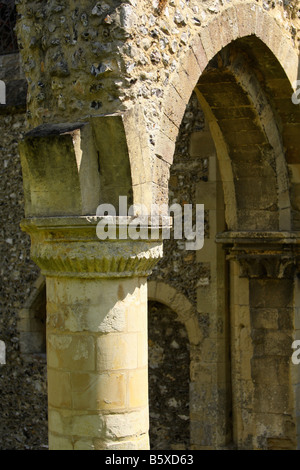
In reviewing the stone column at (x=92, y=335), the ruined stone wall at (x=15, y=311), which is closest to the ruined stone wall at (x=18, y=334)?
the ruined stone wall at (x=15, y=311)

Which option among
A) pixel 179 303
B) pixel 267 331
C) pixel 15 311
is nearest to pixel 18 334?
pixel 15 311

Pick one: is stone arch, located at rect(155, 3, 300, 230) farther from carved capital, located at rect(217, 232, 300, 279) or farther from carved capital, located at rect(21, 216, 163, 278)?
carved capital, located at rect(21, 216, 163, 278)

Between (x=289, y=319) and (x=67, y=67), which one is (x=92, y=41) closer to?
(x=67, y=67)

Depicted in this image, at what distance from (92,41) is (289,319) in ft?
13.1

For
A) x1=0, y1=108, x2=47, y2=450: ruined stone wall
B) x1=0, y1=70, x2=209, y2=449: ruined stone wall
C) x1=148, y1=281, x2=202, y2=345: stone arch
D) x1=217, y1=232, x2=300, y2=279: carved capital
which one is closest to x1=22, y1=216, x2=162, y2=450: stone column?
x1=217, y1=232, x2=300, y2=279: carved capital

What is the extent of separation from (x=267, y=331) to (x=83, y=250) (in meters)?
3.72

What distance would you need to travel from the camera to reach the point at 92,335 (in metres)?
4.11

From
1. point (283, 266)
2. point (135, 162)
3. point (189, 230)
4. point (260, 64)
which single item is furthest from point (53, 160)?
point (189, 230)

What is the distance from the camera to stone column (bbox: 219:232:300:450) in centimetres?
719

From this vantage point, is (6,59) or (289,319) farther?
(6,59)

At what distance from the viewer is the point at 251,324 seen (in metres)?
7.44

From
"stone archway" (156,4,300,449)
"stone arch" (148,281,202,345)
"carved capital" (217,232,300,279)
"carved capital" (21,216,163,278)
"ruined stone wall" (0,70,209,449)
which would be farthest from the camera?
"ruined stone wall" (0,70,209,449)

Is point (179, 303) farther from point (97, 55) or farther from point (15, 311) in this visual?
point (97, 55)

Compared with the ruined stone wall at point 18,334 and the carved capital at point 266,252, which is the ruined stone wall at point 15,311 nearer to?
the ruined stone wall at point 18,334
